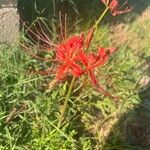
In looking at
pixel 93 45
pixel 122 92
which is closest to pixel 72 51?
pixel 122 92

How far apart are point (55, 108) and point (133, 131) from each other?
63 centimetres

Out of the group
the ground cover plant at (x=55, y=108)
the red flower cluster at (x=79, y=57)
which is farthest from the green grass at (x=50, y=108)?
the red flower cluster at (x=79, y=57)

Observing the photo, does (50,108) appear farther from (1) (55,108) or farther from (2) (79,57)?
(2) (79,57)

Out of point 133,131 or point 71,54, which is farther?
point 133,131

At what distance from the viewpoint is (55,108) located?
9.74 feet

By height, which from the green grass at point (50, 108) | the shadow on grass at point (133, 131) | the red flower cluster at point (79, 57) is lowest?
the shadow on grass at point (133, 131)

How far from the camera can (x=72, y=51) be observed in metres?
2.20

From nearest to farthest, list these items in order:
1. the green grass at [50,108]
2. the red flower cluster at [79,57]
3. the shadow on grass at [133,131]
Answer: the red flower cluster at [79,57] < the green grass at [50,108] < the shadow on grass at [133,131]

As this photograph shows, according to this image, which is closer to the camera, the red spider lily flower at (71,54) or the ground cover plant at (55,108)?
the red spider lily flower at (71,54)

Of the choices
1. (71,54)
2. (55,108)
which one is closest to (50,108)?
(55,108)

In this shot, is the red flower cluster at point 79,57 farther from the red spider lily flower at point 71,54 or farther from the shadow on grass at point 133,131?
the shadow on grass at point 133,131

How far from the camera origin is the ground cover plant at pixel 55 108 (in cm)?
280

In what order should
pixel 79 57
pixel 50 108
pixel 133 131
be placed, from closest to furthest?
1. pixel 79 57
2. pixel 50 108
3. pixel 133 131

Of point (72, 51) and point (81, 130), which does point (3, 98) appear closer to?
point (81, 130)
